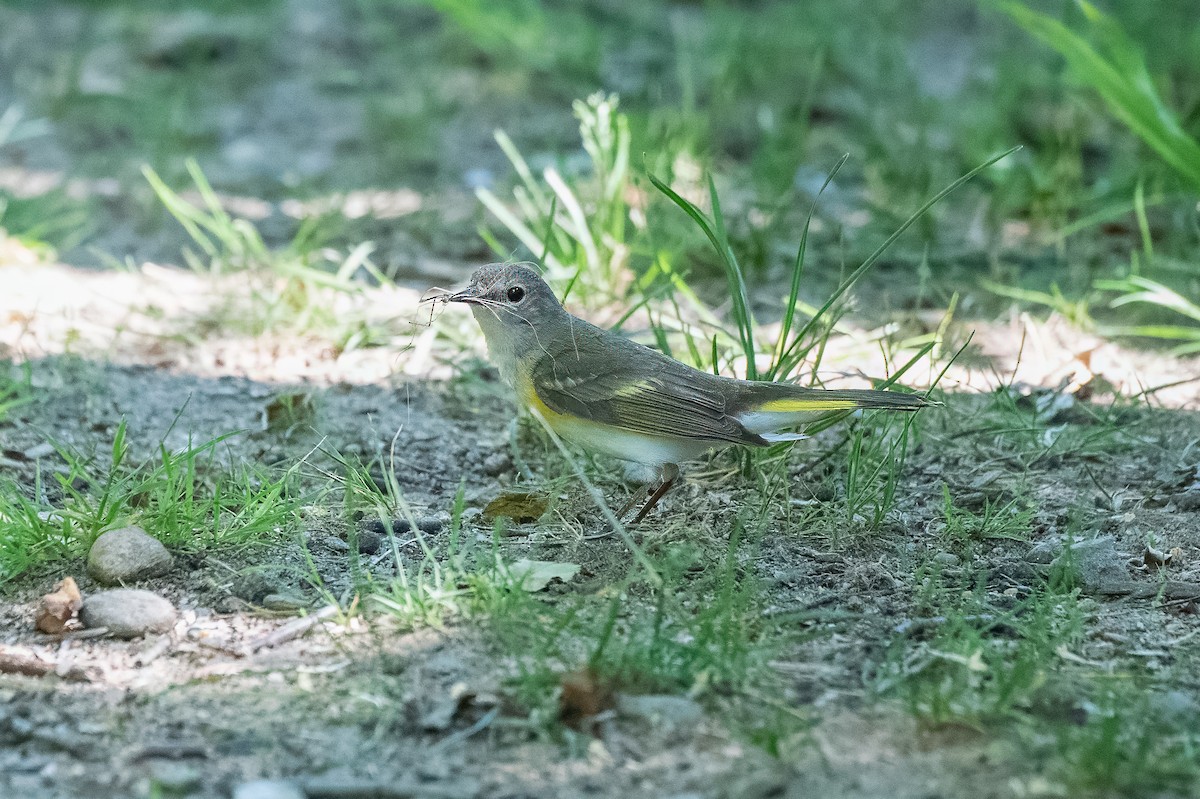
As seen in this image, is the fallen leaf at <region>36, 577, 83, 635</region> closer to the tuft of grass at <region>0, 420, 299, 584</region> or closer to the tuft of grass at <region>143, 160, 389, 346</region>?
the tuft of grass at <region>0, 420, 299, 584</region>

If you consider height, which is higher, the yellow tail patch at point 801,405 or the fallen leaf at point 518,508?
the yellow tail patch at point 801,405

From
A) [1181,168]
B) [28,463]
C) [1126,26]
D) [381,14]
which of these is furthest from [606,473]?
[381,14]

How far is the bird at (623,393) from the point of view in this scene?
3480 millimetres

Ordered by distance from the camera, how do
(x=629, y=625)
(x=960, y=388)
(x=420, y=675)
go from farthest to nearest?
(x=960, y=388) < (x=629, y=625) < (x=420, y=675)

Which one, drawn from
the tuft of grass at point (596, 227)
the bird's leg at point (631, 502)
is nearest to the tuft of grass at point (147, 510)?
the bird's leg at point (631, 502)

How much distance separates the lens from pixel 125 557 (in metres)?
3.23

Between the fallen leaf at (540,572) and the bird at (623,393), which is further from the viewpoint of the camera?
the bird at (623,393)

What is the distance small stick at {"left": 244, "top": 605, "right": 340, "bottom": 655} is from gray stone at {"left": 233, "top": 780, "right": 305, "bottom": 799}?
1.84 ft

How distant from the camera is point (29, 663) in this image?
9.50ft

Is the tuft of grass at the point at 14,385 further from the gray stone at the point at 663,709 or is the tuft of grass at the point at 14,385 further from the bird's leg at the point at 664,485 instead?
the gray stone at the point at 663,709

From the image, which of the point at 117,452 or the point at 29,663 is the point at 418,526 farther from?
the point at 29,663

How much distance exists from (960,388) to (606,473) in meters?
1.30

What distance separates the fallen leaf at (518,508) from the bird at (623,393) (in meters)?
0.23

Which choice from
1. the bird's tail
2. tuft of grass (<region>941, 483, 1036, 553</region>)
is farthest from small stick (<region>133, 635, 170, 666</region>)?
tuft of grass (<region>941, 483, 1036, 553</region>)
